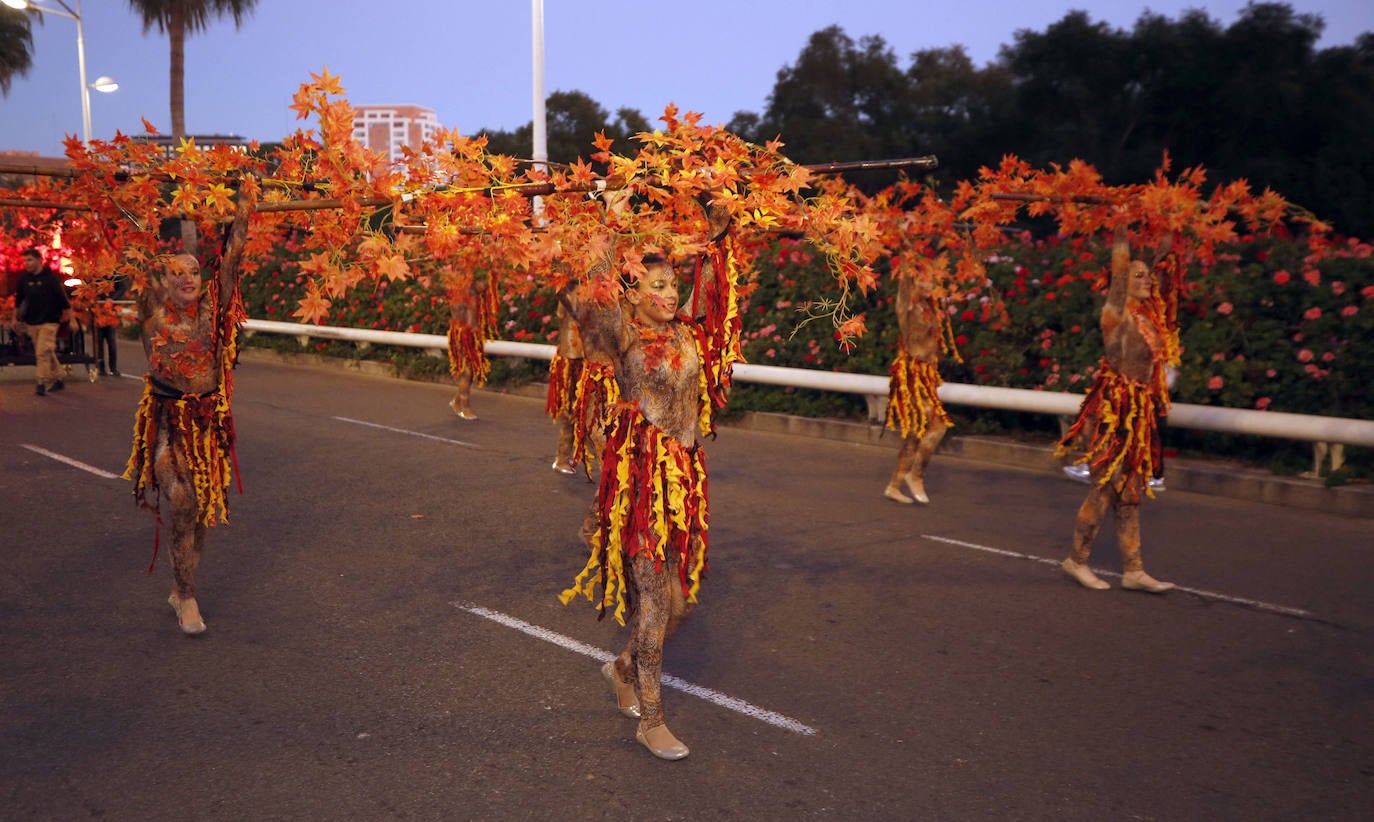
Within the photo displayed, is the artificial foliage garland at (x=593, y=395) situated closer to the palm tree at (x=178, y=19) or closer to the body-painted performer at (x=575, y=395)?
the body-painted performer at (x=575, y=395)

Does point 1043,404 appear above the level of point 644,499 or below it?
below

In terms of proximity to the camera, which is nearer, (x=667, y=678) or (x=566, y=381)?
(x=667, y=678)

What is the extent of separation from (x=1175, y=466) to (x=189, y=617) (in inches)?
328

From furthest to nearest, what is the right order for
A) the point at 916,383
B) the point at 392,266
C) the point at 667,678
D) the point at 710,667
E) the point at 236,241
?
the point at 916,383 < the point at 236,241 < the point at 710,667 < the point at 667,678 < the point at 392,266

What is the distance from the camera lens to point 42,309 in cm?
1586

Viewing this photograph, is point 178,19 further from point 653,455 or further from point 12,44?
point 653,455

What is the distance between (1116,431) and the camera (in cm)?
695

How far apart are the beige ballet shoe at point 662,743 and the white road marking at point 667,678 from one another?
0.51m

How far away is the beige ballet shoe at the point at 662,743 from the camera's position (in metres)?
4.47

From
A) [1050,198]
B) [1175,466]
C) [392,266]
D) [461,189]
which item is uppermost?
[1050,198]

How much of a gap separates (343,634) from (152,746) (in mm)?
1459

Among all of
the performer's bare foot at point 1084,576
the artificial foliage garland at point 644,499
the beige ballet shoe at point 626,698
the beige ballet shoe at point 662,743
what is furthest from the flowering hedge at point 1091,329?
the beige ballet shoe at point 662,743

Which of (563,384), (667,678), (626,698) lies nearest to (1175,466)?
(563,384)

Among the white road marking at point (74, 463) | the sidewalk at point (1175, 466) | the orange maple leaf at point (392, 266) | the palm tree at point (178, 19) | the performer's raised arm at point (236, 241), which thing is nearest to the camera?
the orange maple leaf at point (392, 266)
